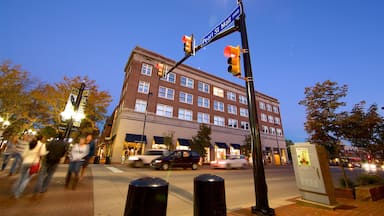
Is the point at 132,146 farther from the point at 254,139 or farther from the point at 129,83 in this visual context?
the point at 254,139

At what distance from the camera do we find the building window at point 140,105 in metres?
25.9

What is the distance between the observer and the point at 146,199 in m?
1.87

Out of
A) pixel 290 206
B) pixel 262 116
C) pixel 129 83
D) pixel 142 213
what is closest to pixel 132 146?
pixel 129 83

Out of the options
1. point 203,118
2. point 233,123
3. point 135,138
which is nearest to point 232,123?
point 233,123

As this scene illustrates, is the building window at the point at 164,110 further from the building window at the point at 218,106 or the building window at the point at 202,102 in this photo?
the building window at the point at 218,106

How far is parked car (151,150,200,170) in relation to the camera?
14.9 m

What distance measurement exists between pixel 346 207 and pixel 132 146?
23157mm

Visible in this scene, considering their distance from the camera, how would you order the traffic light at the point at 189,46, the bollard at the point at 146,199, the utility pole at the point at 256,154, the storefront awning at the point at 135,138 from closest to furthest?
the bollard at the point at 146,199 → the utility pole at the point at 256,154 → the traffic light at the point at 189,46 → the storefront awning at the point at 135,138

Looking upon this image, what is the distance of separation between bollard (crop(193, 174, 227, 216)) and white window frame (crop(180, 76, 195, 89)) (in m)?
29.3

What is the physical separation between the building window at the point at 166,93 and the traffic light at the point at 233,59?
24.5 metres

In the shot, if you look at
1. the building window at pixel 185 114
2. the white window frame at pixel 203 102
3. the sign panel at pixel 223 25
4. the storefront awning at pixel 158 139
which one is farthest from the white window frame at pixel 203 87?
the sign panel at pixel 223 25

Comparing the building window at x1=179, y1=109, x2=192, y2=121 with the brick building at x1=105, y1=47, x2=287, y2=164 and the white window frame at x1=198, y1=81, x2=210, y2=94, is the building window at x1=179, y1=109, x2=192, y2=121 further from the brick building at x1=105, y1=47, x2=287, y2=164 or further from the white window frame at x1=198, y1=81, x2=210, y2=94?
the white window frame at x1=198, y1=81, x2=210, y2=94

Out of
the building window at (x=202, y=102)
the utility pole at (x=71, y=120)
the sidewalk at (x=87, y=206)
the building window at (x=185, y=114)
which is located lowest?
the sidewalk at (x=87, y=206)

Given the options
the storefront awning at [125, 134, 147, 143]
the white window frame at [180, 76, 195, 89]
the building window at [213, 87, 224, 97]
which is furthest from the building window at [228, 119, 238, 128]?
the storefront awning at [125, 134, 147, 143]
